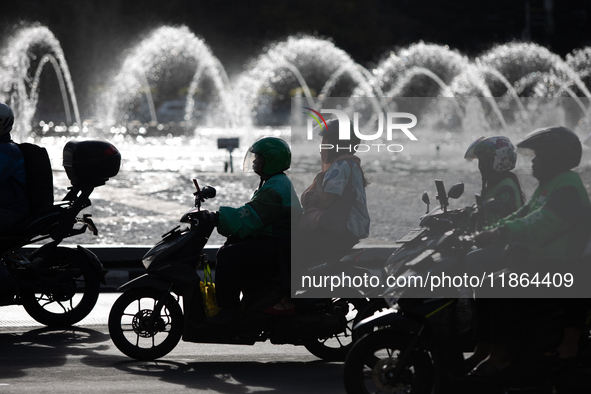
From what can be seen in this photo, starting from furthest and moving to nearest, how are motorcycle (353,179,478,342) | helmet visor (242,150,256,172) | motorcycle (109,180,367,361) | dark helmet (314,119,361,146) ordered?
dark helmet (314,119,361,146), helmet visor (242,150,256,172), motorcycle (109,180,367,361), motorcycle (353,179,478,342)

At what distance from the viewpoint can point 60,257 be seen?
6.31 m

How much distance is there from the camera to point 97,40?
53.9m

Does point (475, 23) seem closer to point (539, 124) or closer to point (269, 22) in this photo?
point (269, 22)

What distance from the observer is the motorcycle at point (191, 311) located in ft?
16.9

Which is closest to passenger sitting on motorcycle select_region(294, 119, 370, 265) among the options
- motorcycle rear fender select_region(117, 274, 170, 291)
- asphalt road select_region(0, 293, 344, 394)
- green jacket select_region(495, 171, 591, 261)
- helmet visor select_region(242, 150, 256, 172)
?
helmet visor select_region(242, 150, 256, 172)

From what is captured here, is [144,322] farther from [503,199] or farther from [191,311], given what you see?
[503,199]

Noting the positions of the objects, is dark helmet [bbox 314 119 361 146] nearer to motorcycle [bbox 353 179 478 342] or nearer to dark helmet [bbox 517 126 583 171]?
motorcycle [bbox 353 179 478 342]

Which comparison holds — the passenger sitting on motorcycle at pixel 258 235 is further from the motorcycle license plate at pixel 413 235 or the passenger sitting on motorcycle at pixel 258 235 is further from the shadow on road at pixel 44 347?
the shadow on road at pixel 44 347

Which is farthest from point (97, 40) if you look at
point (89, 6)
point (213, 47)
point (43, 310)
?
point (43, 310)

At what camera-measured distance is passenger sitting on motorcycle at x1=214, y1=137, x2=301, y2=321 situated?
203 inches

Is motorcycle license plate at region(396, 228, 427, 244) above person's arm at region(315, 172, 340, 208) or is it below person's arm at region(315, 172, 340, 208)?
below

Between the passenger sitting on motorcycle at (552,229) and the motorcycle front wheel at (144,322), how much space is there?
200cm

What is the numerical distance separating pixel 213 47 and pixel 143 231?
4872 cm

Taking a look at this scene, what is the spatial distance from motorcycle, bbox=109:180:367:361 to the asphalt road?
7.4 inches
